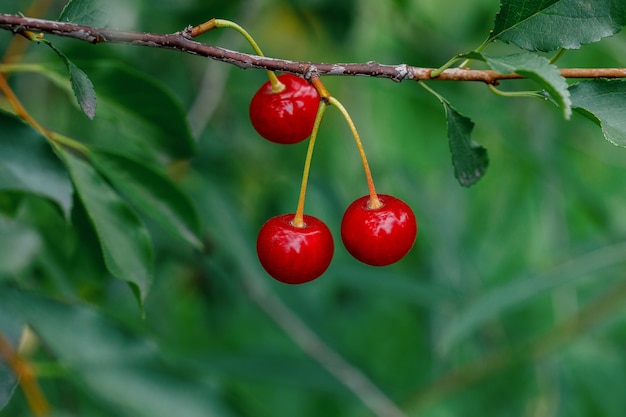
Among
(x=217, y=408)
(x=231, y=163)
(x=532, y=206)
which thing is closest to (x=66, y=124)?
(x=231, y=163)

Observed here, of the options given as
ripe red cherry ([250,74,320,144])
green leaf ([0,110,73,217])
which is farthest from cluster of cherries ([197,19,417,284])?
green leaf ([0,110,73,217])

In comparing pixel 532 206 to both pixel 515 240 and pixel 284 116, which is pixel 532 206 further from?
pixel 284 116

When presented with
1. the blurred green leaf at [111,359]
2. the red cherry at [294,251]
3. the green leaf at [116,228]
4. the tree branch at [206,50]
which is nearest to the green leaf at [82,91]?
the tree branch at [206,50]

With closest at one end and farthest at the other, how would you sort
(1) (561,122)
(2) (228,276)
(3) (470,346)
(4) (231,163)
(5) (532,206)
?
(2) (228,276) < (4) (231,163) < (1) (561,122) < (3) (470,346) < (5) (532,206)

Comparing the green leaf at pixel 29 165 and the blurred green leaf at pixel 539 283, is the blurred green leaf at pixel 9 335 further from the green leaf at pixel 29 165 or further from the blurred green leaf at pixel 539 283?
the blurred green leaf at pixel 539 283

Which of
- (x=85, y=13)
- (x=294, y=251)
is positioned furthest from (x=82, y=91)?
(x=294, y=251)

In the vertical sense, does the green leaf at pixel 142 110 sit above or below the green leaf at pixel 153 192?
above
